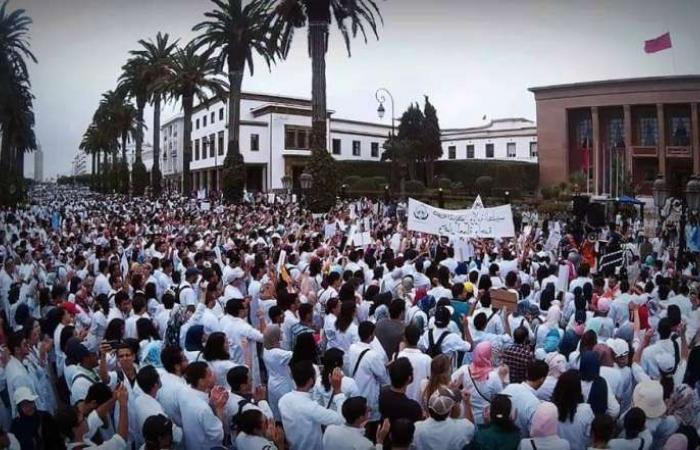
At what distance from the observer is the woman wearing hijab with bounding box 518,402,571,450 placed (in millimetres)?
4109

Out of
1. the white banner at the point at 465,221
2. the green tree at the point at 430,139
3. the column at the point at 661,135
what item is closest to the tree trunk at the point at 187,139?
the green tree at the point at 430,139

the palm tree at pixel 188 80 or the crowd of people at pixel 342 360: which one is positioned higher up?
the palm tree at pixel 188 80

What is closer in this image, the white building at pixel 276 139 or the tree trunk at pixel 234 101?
the tree trunk at pixel 234 101

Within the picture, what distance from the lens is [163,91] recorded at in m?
30.0

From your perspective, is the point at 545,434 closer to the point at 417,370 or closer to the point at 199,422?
the point at 417,370

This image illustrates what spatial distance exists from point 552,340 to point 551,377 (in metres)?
1.59

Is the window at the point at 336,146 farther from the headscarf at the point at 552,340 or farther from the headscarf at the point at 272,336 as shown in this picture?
the headscarf at the point at 272,336

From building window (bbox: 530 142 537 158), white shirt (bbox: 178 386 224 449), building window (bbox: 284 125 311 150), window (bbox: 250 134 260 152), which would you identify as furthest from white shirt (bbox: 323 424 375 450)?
building window (bbox: 530 142 537 158)

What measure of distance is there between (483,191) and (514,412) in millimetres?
35044

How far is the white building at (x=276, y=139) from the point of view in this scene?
4306 cm

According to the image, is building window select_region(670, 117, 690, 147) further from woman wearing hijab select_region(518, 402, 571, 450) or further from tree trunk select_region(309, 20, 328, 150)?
woman wearing hijab select_region(518, 402, 571, 450)

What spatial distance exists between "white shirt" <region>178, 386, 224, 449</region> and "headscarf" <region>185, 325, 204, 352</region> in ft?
4.27

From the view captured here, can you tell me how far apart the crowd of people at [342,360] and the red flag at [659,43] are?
3.60 metres

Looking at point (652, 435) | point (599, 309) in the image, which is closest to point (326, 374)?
point (652, 435)
